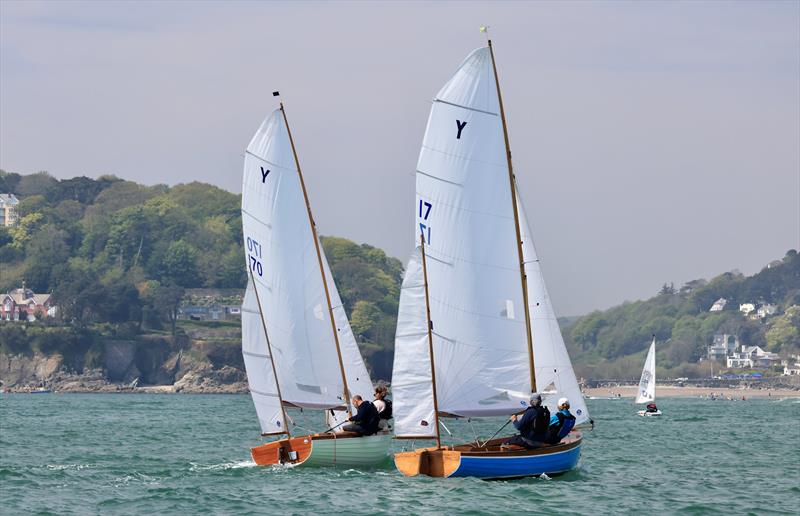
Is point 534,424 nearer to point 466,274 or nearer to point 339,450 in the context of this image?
point 466,274

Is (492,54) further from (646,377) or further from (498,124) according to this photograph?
(646,377)

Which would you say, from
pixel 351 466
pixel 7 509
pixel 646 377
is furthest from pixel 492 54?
pixel 646 377

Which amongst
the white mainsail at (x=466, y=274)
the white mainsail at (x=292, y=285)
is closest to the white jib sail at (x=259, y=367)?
the white mainsail at (x=292, y=285)

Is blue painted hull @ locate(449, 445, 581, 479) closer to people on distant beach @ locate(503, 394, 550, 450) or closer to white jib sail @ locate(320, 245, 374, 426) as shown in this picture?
people on distant beach @ locate(503, 394, 550, 450)

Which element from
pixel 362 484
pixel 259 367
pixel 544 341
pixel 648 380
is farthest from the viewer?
pixel 648 380

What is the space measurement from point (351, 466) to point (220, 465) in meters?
6.42

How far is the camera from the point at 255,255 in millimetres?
39594

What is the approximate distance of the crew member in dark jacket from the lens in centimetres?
3603

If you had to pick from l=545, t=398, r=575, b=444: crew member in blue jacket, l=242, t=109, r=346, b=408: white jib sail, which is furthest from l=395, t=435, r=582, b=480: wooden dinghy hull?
l=242, t=109, r=346, b=408: white jib sail

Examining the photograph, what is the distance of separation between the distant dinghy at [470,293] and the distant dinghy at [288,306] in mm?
4937

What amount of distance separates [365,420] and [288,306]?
455 cm

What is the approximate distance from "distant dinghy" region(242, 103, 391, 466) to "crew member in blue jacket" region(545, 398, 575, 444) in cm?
653

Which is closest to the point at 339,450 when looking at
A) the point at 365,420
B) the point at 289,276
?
the point at 365,420

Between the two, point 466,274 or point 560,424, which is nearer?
point 560,424
